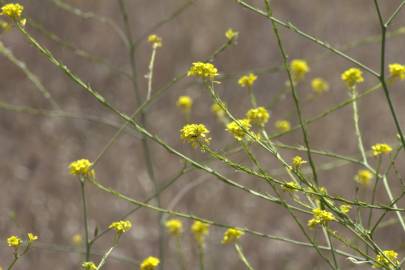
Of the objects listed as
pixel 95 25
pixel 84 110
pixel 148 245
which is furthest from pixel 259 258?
pixel 95 25

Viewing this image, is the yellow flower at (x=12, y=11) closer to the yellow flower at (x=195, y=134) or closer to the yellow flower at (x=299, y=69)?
the yellow flower at (x=195, y=134)

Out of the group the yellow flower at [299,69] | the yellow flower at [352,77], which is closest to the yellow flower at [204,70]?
the yellow flower at [352,77]

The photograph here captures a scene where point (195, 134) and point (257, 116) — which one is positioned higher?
point (257, 116)

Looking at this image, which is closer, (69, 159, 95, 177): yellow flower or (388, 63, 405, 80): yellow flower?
(69, 159, 95, 177): yellow flower

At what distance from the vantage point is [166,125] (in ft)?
28.3

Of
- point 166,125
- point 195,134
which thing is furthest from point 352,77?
point 166,125

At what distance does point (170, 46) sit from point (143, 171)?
200 cm

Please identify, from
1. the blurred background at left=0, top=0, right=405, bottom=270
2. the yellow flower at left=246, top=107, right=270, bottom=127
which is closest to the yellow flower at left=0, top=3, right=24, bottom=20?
the yellow flower at left=246, top=107, right=270, bottom=127

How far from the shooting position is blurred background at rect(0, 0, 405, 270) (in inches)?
288

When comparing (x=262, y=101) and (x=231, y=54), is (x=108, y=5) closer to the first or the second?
(x=231, y=54)

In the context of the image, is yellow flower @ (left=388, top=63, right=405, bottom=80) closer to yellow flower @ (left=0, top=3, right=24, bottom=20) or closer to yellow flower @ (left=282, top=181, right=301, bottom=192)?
yellow flower @ (left=282, top=181, right=301, bottom=192)

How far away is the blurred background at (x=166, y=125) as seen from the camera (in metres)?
7.31

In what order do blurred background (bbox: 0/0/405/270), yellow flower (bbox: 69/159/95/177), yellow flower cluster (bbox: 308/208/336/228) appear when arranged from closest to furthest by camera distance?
yellow flower cluster (bbox: 308/208/336/228) < yellow flower (bbox: 69/159/95/177) < blurred background (bbox: 0/0/405/270)

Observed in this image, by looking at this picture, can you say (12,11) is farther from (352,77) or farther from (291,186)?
(352,77)
